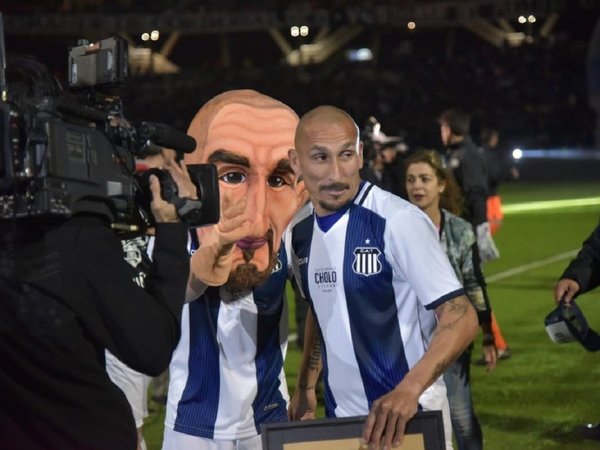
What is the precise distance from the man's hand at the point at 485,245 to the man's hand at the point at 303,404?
4.71m

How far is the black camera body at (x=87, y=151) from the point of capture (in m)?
2.68

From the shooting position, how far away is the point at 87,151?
2832 mm

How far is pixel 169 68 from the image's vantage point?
49.8 meters

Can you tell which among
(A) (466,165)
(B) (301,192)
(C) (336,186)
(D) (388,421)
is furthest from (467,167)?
(D) (388,421)

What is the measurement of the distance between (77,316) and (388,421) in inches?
43.3

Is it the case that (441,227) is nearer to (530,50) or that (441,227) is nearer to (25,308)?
(25,308)

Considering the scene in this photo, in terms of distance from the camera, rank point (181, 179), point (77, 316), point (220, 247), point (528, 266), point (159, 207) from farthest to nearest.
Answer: point (528, 266) < point (220, 247) < point (181, 179) < point (159, 207) < point (77, 316)

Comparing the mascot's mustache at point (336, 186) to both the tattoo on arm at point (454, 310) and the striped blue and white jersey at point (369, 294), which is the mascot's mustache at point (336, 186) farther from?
the tattoo on arm at point (454, 310)

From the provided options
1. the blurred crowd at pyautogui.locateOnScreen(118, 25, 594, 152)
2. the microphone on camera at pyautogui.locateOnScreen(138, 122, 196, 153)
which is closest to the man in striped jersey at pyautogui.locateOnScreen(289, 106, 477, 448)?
the microphone on camera at pyautogui.locateOnScreen(138, 122, 196, 153)

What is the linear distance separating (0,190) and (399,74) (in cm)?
4643

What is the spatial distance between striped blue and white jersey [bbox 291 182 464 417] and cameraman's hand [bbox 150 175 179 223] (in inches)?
42.7

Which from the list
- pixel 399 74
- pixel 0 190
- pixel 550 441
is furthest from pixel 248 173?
pixel 399 74

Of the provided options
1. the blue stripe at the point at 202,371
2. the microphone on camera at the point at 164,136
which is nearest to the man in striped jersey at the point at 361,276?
the blue stripe at the point at 202,371

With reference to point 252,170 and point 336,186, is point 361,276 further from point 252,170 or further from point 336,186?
point 252,170
